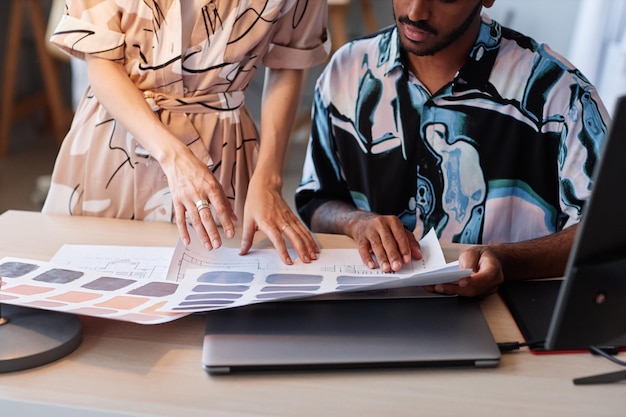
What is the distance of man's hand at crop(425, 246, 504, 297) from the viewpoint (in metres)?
1.05

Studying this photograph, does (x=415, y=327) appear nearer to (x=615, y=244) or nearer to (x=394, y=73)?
(x=615, y=244)

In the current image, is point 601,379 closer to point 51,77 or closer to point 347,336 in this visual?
point 347,336

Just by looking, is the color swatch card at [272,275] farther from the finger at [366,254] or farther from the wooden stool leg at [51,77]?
the wooden stool leg at [51,77]

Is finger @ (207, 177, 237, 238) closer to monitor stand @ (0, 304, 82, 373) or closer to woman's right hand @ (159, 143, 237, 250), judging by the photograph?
woman's right hand @ (159, 143, 237, 250)

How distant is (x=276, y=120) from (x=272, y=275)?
1.23ft

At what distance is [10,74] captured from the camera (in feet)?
12.9

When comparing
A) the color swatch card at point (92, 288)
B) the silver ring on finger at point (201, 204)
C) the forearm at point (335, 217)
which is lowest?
the forearm at point (335, 217)

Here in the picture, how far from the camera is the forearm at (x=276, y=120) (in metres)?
1.29

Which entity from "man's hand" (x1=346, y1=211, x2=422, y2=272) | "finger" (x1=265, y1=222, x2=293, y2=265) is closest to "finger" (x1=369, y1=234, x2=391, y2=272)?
"man's hand" (x1=346, y1=211, x2=422, y2=272)

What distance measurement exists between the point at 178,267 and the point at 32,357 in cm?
26

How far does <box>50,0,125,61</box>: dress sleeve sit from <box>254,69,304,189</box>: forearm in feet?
0.90

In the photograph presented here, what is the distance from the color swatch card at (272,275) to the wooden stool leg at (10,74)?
10.2 ft

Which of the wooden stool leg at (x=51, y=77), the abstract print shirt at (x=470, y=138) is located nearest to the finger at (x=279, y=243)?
the abstract print shirt at (x=470, y=138)

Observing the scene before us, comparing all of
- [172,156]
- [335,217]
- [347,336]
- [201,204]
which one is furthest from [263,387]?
[335,217]
